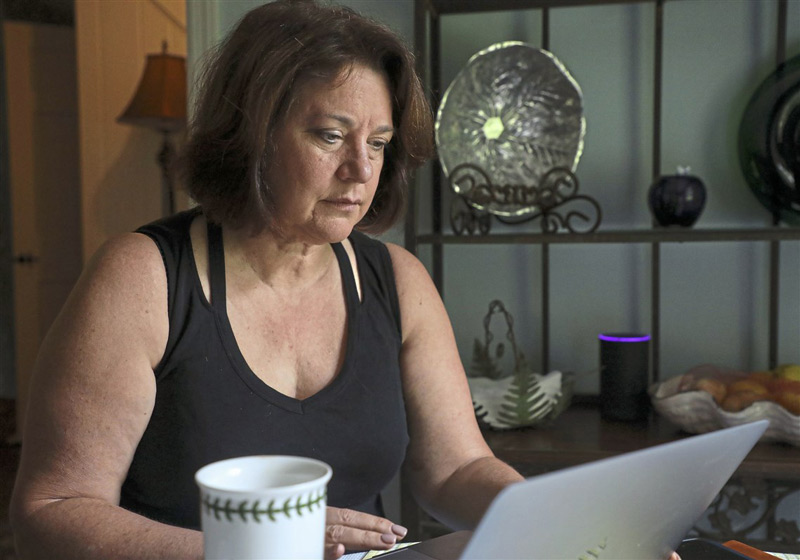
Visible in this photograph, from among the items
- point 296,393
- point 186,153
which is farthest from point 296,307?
point 186,153

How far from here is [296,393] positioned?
1065mm

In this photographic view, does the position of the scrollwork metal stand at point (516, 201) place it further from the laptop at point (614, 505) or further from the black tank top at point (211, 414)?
the laptop at point (614, 505)

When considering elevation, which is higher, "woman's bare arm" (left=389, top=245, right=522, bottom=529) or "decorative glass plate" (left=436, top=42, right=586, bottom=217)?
"decorative glass plate" (left=436, top=42, right=586, bottom=217)

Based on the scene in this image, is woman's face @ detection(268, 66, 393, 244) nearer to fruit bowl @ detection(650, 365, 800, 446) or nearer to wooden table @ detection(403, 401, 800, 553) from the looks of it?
wooden table @ detection(403, 401, 800, 553)

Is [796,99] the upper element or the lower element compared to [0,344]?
upper

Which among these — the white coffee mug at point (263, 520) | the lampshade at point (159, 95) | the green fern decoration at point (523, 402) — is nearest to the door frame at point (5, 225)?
the lampshade at point (159, 95)

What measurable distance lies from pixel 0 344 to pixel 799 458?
380 centimetres

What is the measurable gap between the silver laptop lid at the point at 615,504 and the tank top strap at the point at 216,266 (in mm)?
598

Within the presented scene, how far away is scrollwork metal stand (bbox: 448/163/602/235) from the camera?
1.75 meters

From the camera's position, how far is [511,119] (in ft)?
→ 6.11

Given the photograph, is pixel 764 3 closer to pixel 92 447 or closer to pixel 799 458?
pixel 799 458

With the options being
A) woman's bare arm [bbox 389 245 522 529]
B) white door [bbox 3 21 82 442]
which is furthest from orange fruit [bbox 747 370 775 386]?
white door [bbox 3 21 82 442]

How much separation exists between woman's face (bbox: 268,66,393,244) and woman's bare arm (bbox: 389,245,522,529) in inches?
8.5

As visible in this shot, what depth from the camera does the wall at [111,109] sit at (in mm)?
3293
